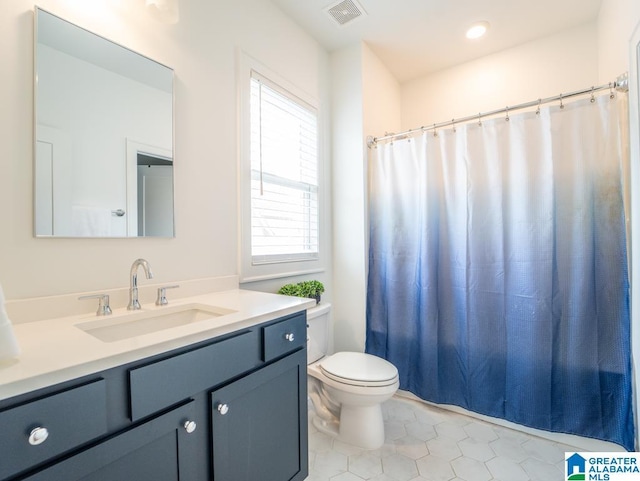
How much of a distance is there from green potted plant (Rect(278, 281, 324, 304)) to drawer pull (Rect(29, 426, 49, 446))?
1.24 meters

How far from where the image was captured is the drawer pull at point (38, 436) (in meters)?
0.57

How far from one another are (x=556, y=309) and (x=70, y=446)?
2.07 meters

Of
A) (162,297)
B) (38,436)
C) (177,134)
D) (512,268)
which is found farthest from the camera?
(512,268)

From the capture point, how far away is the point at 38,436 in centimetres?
58

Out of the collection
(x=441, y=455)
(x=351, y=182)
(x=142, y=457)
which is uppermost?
(x=351, y=182)

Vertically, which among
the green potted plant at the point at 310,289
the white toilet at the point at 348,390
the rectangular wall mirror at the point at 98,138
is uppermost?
the rectangular wall mirror at the point at 98,138

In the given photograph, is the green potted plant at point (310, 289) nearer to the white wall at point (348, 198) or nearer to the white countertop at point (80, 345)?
the white wall at point (348, 198)

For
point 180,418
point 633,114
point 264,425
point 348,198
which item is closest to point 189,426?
point 180,418

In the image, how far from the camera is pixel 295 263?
2.00 meters

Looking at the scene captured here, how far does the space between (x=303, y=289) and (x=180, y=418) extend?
1.09 meters

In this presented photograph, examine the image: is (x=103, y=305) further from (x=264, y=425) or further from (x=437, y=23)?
(x=437, y=23)

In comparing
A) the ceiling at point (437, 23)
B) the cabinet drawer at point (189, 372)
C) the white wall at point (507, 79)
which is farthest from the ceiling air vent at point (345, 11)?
the cabinet drawer at point (189, 372)

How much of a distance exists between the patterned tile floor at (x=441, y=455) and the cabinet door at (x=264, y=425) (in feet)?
1.29

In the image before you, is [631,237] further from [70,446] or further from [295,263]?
[70,446]
